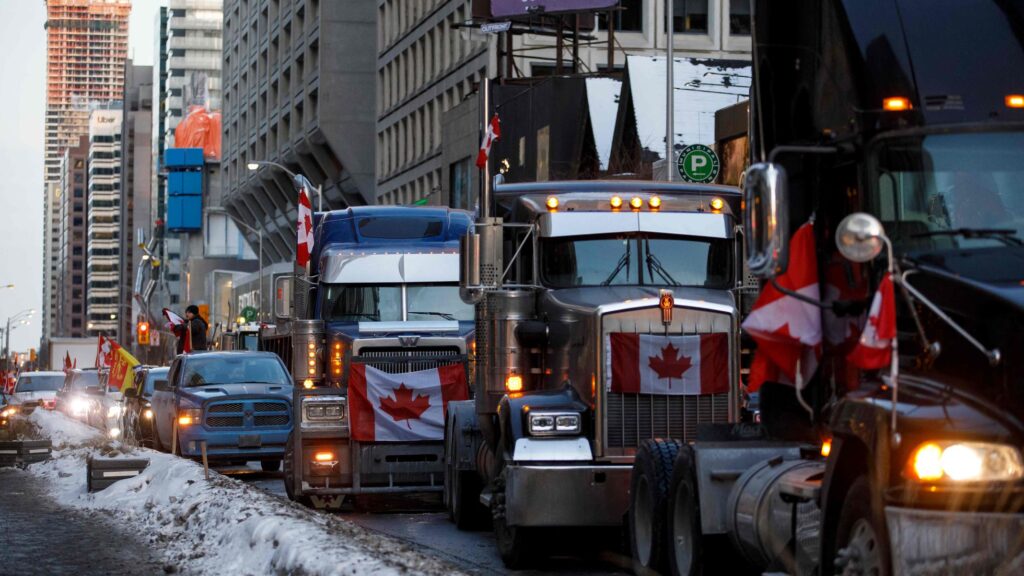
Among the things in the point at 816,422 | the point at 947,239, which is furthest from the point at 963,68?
the point at 816,422

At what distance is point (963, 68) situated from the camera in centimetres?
868

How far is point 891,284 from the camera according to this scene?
8016 millimetres

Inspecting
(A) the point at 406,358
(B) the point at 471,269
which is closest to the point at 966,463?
(B) the point at 471,269

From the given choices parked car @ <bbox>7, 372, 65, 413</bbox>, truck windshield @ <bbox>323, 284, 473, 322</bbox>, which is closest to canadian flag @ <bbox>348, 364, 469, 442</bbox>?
truck windshield @ <bbox>323, 284, 473, 322</bbox>

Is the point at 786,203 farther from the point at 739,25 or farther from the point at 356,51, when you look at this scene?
the point at 356,51

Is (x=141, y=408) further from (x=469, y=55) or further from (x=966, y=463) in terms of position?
(x=469, y=55)

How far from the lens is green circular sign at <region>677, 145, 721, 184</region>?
33.8 meters

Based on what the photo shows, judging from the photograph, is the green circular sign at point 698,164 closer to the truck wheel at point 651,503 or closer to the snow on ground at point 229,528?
the snow on ground at point 229,528

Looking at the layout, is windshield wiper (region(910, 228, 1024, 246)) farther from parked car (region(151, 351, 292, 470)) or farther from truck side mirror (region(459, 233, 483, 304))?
parked car (region(151, 351, 292, 470))

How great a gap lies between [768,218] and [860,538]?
152cm

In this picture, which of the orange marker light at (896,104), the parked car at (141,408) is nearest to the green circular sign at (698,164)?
the parked car at (141,408)

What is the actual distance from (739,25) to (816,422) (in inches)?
2336

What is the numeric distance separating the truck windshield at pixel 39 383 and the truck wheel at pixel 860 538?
57679 millimetres

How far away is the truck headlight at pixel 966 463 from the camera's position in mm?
7395
